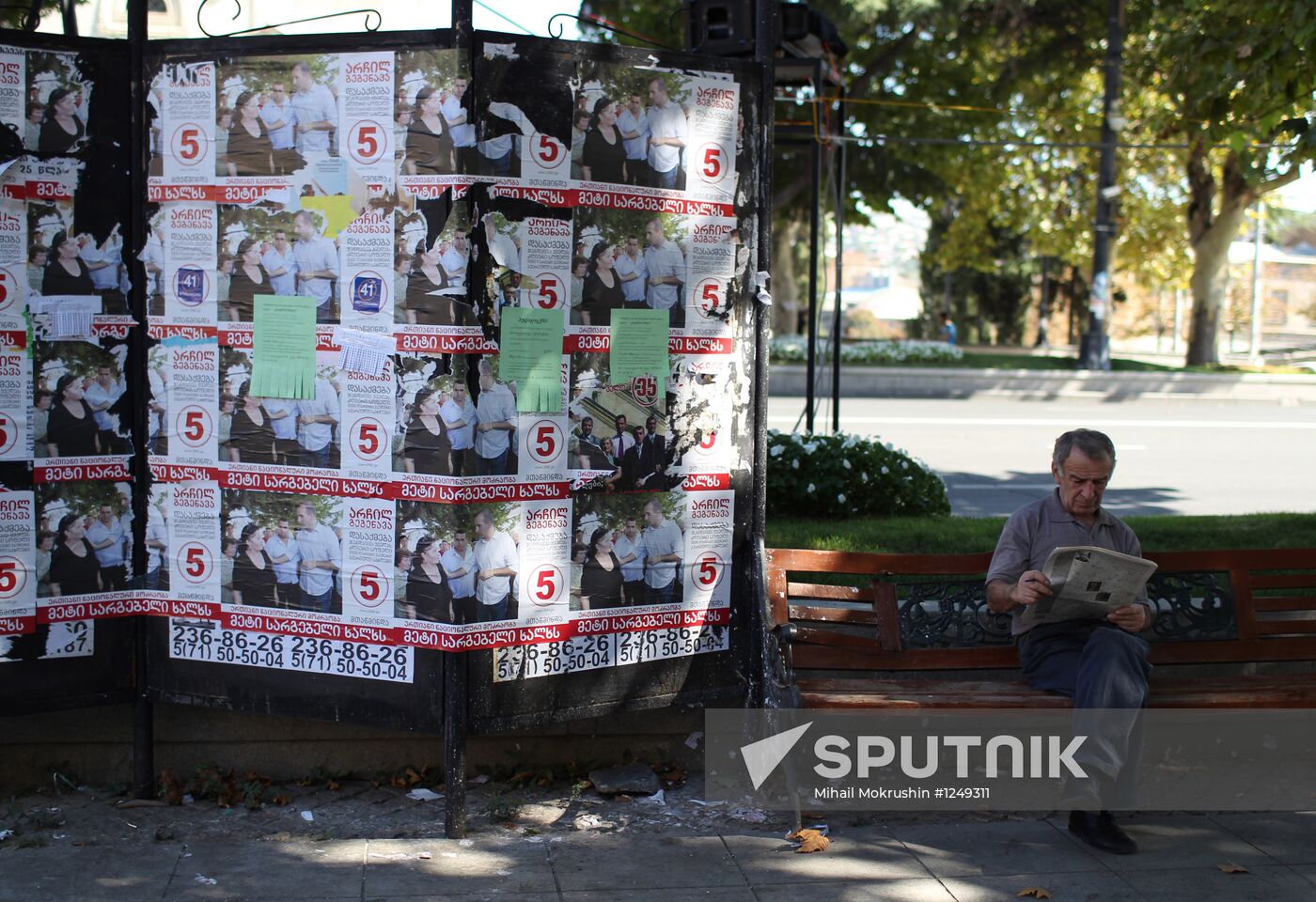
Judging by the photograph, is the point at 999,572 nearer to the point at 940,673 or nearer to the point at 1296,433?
the point at 940,673

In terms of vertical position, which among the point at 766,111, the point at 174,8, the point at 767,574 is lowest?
the point at 767,574

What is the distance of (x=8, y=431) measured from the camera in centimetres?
469

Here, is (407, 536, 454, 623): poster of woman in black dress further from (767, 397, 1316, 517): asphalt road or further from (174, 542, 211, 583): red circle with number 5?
(767, 397, 1316, 517): asphalt road

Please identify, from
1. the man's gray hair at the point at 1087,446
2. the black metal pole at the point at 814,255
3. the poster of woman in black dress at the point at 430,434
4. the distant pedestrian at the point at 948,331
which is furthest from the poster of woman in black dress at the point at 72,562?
the distant pedestrian at the point at 948,331

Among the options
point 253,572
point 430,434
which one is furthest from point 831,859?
point 253,572

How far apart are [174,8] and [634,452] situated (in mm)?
7757

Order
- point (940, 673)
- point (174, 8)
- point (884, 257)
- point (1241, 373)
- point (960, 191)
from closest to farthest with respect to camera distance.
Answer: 1. point (940, 673)
2. point (174, 8)
3. point (1241, 373)
4. point (960, 191)
5. point (884, 257)

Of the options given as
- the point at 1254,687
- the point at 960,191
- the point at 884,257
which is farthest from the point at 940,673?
the point at 884,257

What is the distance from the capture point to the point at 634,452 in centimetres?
491

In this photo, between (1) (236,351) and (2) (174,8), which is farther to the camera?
(2) (174,8)

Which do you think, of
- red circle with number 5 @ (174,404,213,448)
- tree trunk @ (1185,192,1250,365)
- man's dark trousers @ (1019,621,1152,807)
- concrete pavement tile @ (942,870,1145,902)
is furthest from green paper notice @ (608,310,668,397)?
tree trunk @ (1185,192,1250,365)

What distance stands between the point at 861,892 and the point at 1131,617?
4.84 feet

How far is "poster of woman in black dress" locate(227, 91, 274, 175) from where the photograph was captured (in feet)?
15.2

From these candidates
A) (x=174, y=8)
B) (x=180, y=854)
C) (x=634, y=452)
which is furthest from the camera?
(x=174, y=8)
